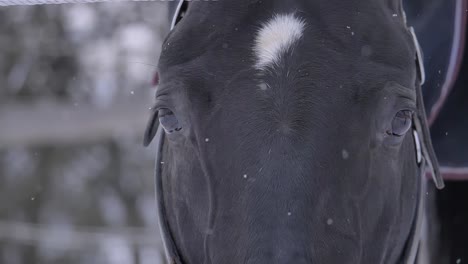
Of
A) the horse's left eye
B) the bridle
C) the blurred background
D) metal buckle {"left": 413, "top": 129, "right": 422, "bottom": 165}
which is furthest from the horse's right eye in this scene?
the blurred background

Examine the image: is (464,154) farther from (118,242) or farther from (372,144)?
(118,242)

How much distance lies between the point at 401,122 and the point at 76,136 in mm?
5754

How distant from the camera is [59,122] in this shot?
286 inches

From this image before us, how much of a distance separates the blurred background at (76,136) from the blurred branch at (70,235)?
1 cm

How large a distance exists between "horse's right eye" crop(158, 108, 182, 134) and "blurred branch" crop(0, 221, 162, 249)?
18.0ft

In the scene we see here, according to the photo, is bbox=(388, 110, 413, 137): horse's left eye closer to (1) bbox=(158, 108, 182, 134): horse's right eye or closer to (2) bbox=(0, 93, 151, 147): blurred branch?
(1) bbox=(158, 108, 182, 134): horse's right eye

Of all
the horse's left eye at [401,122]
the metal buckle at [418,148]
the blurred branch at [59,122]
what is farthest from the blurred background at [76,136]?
the horse's left eye at [401,122]

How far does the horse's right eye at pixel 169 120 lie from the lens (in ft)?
6.03

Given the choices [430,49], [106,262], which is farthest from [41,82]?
[430,49]

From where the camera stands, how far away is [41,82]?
28.5 feet

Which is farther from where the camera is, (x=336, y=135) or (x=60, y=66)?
(x=60, y=66)

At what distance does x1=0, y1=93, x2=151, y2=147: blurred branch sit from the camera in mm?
7152

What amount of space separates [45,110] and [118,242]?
1517mm

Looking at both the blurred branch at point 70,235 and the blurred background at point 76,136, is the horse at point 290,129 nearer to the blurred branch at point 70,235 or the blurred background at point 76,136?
the blurred background at point 76,136
